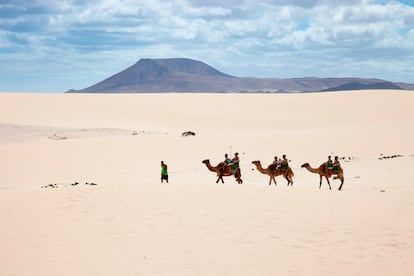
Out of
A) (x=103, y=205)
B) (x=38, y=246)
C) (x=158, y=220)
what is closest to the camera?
(x=38, y=246)

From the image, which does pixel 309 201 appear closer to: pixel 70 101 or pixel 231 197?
pixel 231 197

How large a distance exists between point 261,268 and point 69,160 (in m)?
22.8

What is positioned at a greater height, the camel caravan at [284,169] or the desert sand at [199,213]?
the camel caravan at [284,169]

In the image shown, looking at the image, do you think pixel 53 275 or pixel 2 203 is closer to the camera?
pixel 53 275

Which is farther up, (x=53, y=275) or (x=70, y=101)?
(x=70, y=101)

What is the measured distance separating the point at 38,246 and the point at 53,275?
6.68ft

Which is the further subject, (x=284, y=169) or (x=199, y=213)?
(x=284, y=169)

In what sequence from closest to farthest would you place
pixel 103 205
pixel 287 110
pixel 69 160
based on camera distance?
pixel 103 205, pixel 69 160, pixel 287 110

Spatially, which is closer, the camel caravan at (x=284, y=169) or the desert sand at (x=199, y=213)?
the desert sand at (x=199, y=213)

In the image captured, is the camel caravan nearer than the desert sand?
No

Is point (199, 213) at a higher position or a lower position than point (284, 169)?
lower

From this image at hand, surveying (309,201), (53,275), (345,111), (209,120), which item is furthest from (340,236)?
(345,111)

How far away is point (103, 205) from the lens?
16469 millimetres

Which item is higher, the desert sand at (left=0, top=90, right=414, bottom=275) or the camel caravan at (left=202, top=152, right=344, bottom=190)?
the camel caravan at (left=202, top=152, right=344, bottom=190)
